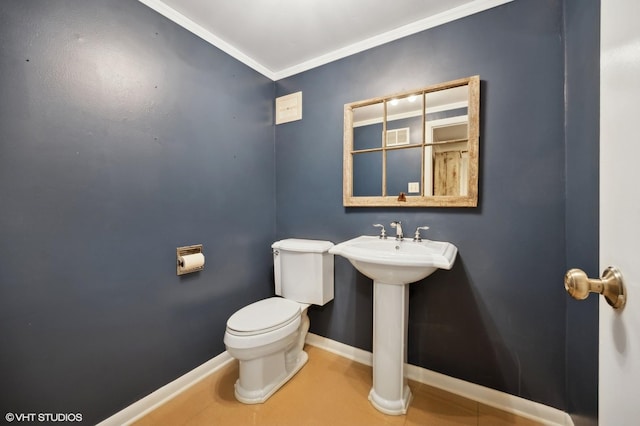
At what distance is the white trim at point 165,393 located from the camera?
1.22 metres

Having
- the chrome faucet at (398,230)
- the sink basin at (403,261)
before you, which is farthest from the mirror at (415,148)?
the sink basin at (403,261)

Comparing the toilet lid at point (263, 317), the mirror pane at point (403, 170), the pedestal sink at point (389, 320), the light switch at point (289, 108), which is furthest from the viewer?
the light switch at point (289, 108)

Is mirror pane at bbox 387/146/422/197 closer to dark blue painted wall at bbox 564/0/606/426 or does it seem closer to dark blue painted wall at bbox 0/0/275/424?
dark blue painted wall at bbox 564/0/606/426

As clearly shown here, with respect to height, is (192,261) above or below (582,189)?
below

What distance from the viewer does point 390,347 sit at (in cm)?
132

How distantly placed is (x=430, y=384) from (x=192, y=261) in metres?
1.62

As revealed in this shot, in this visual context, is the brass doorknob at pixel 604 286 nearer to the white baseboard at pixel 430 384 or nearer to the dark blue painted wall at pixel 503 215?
the dark blue painted wall at pixel 503 215

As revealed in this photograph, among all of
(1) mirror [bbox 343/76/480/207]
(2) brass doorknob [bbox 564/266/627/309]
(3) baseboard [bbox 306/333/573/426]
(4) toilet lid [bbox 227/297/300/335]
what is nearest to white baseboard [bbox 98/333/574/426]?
(3) baseboard [bbox 306/333/573/426]

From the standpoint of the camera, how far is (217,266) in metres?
1.68

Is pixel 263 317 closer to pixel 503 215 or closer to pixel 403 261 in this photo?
pixel 403 261

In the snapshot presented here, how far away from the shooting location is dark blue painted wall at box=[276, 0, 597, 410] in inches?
48.4

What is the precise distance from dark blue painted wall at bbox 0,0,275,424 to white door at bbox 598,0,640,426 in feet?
5.52

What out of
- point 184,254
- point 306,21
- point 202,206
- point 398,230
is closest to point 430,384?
point 398,230

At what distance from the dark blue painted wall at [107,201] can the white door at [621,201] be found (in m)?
1.68
